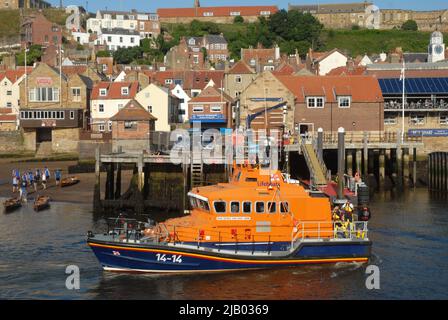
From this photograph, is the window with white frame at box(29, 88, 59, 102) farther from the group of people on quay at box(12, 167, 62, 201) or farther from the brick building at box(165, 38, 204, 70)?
the brick building at box(165, 38, 204, 70)

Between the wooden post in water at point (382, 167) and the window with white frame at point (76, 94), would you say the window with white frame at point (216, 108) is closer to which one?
the window with white frame at point (76, 94)

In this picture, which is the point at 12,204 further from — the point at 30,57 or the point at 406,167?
the point at 30,57

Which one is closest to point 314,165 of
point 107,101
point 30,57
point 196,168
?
point 196,168

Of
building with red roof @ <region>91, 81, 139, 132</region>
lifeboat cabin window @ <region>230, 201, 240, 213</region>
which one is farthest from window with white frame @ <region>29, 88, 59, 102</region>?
lifeboat cabin window @ <region>230, 201, 240, 213</region>

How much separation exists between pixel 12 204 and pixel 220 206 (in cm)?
1994

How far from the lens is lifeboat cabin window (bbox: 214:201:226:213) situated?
29.5m

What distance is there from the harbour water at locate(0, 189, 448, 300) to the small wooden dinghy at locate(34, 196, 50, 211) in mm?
7539

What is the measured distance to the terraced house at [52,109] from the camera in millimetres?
74625

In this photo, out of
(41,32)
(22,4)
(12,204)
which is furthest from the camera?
(22,4)
